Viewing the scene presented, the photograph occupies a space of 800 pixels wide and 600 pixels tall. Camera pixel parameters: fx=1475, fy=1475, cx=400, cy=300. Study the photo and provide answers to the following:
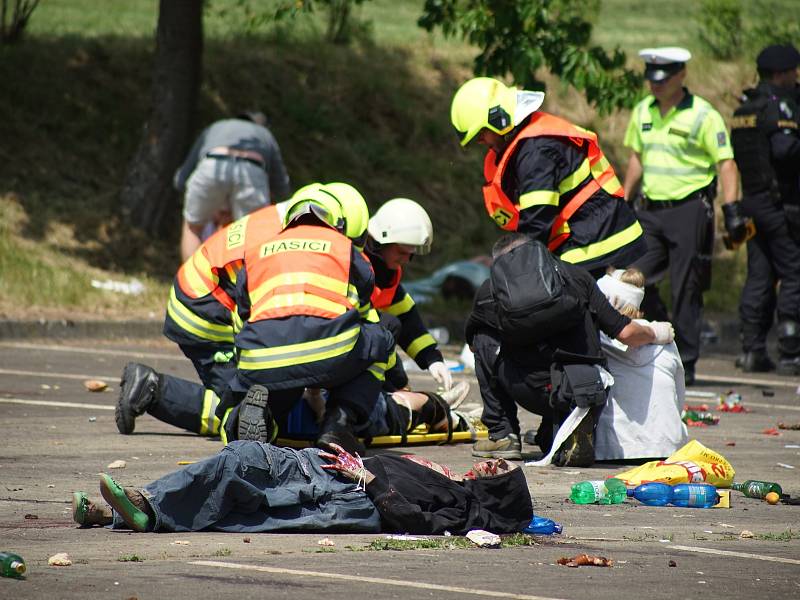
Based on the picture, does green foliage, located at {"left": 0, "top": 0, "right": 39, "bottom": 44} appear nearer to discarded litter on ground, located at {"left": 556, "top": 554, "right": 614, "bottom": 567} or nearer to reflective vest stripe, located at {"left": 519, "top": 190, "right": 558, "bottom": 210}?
reflective vest stripe, located at {"left": 519, "top": 190, "right": 558, "bottom": 210}

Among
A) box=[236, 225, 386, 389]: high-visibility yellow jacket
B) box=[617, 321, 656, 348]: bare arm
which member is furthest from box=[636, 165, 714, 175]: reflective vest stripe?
box=[236, 225, 386, 389]: high-visibility yellow jacket

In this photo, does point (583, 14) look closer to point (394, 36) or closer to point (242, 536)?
point (394, 36)

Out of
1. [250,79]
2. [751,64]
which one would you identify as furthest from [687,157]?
[751,64]

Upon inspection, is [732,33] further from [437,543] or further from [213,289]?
[437,543]

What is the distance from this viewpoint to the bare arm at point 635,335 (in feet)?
24.7

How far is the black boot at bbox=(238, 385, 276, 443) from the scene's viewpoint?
6.79 metres

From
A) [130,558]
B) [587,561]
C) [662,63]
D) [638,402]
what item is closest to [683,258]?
[662,63]

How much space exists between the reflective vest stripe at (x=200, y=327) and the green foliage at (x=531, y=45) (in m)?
6.08

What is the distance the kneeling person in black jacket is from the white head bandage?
0.62ft

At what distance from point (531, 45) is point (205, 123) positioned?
520cm

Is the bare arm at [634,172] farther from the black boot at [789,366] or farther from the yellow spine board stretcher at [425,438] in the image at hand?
the yellow spine board stretcher at [425,438]

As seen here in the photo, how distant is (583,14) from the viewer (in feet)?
70.4

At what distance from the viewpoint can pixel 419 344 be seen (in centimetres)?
852

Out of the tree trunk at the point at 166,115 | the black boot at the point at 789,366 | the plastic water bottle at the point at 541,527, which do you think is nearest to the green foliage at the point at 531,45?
the tree trunk at the point at 166,115
